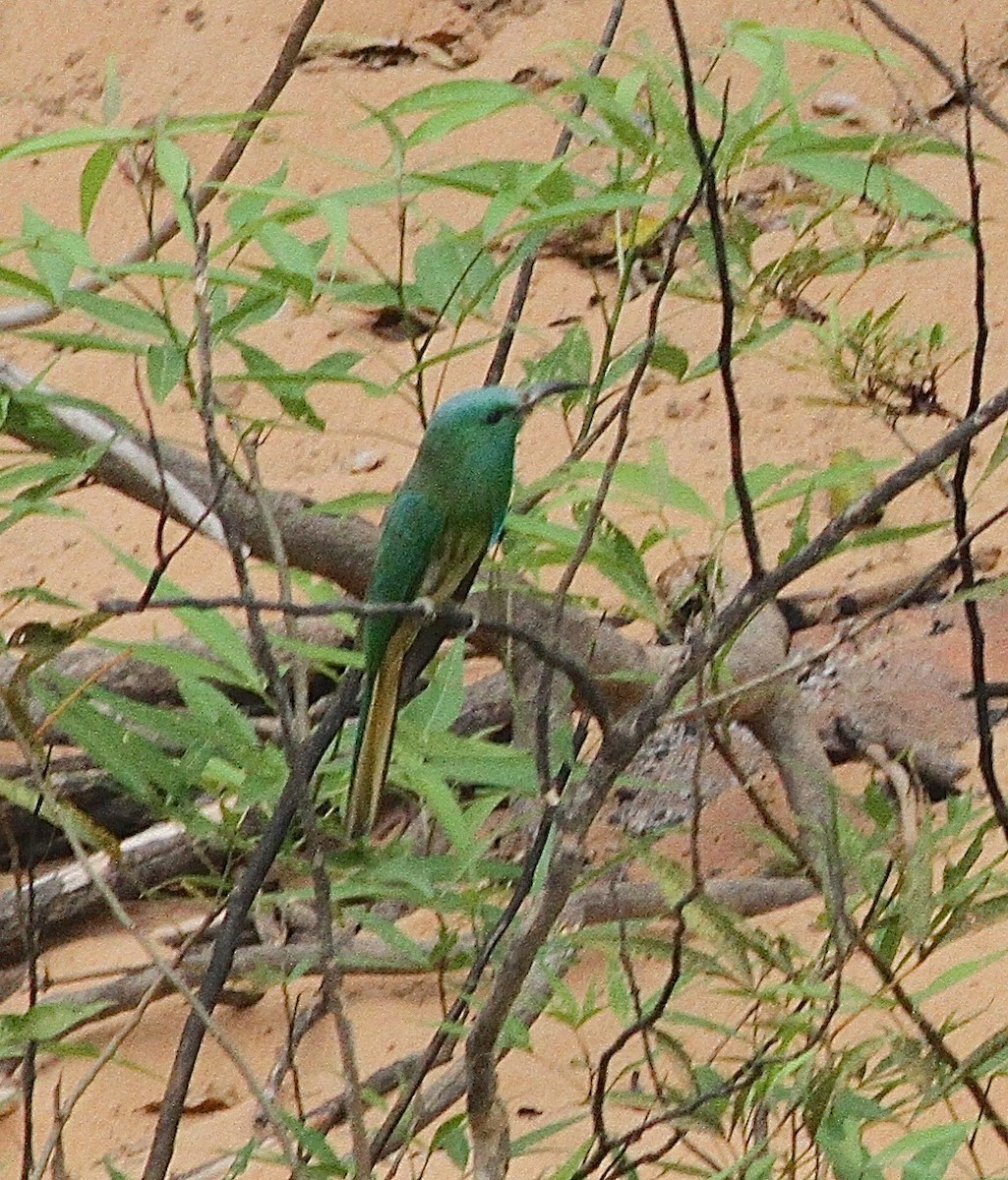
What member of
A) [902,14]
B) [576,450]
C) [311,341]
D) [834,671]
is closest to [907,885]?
[576,450]

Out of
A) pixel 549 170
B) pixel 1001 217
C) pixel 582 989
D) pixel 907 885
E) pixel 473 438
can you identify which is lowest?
pixel 582 989

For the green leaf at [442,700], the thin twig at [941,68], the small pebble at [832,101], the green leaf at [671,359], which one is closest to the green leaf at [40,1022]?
the green leaf at [442,700]

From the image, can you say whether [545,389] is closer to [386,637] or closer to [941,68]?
[386,637]

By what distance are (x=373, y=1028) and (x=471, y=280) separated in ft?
3.45

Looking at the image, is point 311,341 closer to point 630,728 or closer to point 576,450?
point 576,450

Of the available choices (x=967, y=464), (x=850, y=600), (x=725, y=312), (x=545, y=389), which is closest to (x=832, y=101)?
(x=850, y=600)

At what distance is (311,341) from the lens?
3.77 metres

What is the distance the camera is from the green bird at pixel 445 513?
1557 millimetres

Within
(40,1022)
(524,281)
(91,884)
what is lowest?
(91,884)

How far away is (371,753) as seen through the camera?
4.47 ft

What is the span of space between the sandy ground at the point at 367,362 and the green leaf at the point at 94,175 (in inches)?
5.5

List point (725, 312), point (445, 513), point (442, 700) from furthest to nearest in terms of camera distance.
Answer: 1. point (445, 513)
2. point (442, 700)
3. point (725, 312)

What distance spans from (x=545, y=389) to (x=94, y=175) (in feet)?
1.46

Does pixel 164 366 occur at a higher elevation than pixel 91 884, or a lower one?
higher
